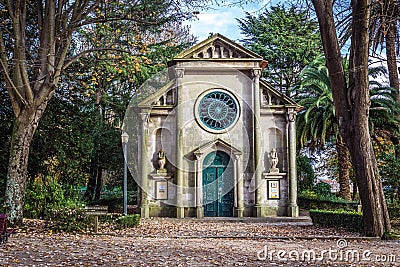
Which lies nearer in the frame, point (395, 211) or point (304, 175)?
point (395, 211)

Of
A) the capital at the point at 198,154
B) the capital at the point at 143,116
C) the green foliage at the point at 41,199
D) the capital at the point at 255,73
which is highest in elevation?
the capital at the point at 255,73

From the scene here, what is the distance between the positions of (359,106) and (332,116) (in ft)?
48.4

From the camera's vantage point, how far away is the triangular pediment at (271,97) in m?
26.1

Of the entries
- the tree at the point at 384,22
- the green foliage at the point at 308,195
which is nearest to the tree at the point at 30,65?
the tree at the point at 384,22

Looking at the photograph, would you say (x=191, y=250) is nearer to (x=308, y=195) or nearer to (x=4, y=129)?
(x=4, y=129)

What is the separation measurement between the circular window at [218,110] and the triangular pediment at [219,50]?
78.6 inches

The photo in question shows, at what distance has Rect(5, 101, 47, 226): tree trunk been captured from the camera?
51.1ft

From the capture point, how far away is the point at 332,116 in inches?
1180

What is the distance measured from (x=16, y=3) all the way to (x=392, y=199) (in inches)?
698

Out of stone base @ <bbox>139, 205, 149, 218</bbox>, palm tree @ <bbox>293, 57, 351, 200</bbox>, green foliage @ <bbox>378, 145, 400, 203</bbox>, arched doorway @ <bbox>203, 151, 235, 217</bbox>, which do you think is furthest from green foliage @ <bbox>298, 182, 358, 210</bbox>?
stone base @ <bbox>139, 205, 149, 218</bbox>

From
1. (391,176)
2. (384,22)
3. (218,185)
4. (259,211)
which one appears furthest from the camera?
(218,185)

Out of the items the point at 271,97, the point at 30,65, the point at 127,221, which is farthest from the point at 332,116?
the point at 30,65

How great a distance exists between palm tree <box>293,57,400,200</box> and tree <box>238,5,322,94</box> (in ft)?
29.3

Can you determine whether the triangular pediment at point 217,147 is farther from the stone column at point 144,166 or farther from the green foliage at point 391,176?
the green foliage at point 391,176
